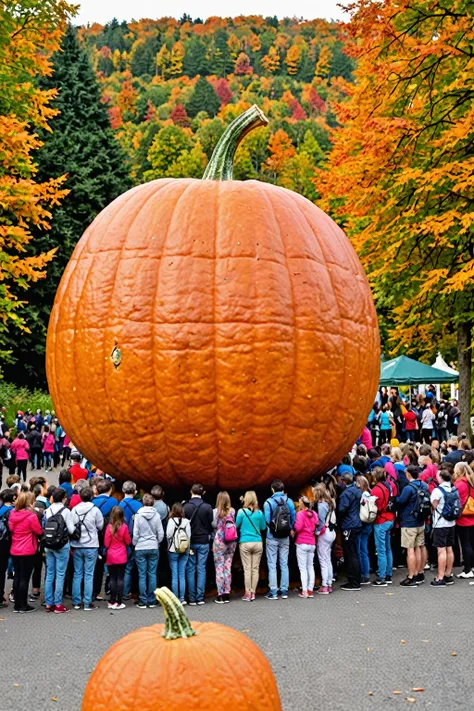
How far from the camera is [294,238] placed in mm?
8867

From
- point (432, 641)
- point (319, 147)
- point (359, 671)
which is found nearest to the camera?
point (359, 671)

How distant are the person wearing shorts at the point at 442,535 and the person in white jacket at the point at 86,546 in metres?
3.88

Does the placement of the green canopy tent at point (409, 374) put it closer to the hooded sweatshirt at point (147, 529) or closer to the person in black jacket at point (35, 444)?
the person in black jacket at point (35, 444)

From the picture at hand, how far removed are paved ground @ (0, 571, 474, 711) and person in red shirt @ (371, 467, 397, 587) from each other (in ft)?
1.08

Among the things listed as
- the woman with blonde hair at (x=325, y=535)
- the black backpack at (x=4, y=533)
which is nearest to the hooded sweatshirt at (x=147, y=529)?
the black backpack at (x=4, y=533)

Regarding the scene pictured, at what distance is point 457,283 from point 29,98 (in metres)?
10.0

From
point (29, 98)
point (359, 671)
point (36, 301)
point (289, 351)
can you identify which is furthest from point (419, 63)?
point (36, 301)

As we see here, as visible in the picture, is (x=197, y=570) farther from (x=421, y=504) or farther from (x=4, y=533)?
(x=421, y=504)

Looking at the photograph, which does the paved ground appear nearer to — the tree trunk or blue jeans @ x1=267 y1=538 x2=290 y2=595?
blue jeans @ x1=267 y1=538 x2=290 y2=595

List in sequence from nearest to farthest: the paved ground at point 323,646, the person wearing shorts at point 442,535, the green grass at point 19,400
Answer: the paved ground at point 323,646 < the person wearing shorts at point 442,535 < the green grass at point 19,400

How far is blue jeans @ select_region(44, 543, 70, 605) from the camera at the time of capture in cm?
848

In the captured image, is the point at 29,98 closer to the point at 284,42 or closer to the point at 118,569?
the point at 118,569

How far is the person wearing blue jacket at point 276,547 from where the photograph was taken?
8.66 metres

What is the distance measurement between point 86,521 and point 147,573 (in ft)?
2.85
